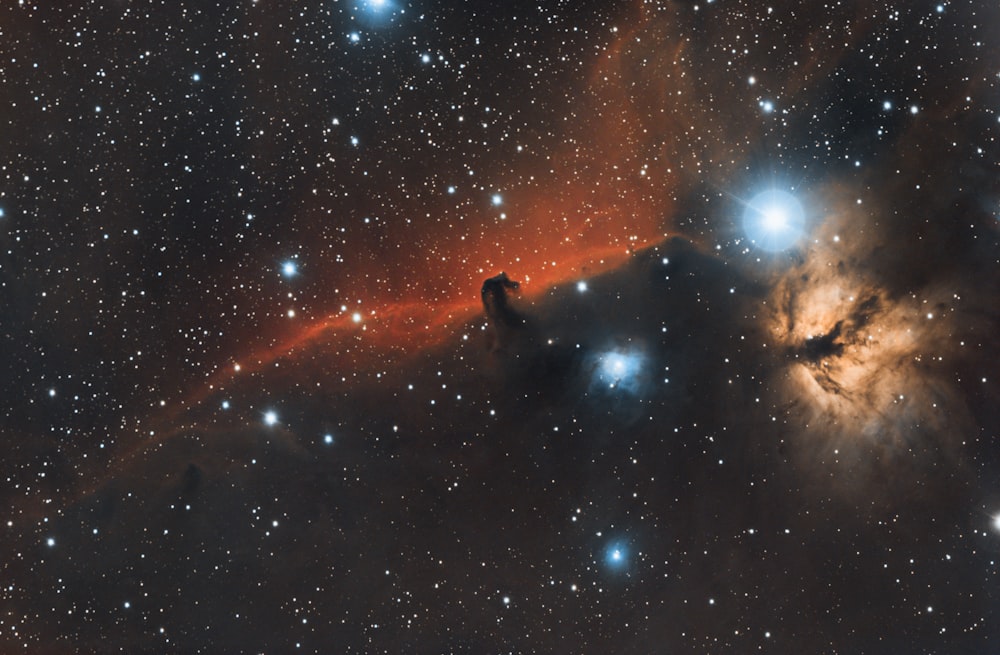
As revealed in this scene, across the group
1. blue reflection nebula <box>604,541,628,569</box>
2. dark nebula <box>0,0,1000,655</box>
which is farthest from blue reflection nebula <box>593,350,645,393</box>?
blue reflection nebula <box>604,541,628,569</box>

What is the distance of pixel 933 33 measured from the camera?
1.60m

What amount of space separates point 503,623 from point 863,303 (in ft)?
A: 4.48

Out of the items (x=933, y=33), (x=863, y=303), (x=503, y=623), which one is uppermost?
(x=933, y=33)

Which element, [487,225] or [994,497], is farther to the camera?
[994,497]

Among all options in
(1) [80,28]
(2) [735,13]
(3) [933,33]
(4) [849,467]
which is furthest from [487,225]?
(3) [933,33]

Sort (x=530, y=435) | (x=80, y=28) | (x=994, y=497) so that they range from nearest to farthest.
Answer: (x=80, y=28), (x=530, y=435), (x=994, y=497)

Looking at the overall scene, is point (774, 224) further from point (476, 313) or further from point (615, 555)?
point (615, 555)

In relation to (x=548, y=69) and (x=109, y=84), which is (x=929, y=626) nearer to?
(x=548, y=69)

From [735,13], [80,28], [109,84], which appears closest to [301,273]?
[109,84]

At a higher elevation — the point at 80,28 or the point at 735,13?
the point at 80,28

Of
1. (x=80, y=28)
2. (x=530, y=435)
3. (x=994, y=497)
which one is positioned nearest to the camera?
(x=80, y=28)

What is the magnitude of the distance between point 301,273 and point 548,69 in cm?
85

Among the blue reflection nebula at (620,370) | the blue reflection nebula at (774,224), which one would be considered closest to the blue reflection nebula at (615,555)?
the blue reflection nebula at (620,370)

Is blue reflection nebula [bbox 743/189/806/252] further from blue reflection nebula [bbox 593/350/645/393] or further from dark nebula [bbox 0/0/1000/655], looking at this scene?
blue reflection nebula [bbox 593/350/645/393]
